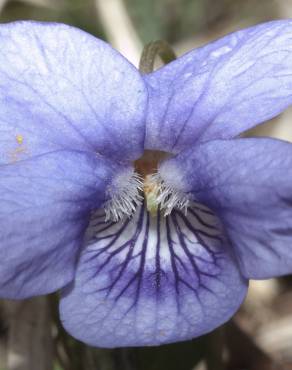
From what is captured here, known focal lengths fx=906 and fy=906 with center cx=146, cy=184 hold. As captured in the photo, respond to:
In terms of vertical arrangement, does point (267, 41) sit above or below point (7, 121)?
above

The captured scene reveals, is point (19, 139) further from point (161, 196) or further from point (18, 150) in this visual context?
→ point (161, 196)

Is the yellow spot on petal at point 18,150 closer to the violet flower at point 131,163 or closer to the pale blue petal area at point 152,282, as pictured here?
the violet flower at point 131,163

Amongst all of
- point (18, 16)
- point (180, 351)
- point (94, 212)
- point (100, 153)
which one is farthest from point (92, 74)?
point (18, 16)

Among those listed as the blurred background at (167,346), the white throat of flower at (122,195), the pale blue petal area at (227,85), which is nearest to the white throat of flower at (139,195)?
the white throat of flower at (122,195)

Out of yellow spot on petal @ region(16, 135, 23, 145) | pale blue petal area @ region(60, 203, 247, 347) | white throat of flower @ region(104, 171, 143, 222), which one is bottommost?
pale blue petal area @ region(60, 203, 247, 347)

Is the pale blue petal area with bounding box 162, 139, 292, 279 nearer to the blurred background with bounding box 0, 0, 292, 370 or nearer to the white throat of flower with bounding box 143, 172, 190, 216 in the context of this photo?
the white throat of flower with bounding box 143, 172, 190, 216

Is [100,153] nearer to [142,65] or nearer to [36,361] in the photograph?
[142,65]

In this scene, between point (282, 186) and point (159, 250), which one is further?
point (159, 250)

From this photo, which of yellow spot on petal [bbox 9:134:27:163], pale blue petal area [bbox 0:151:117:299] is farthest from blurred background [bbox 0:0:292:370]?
yellow spot on petal [bbox 9:134:27:163]
